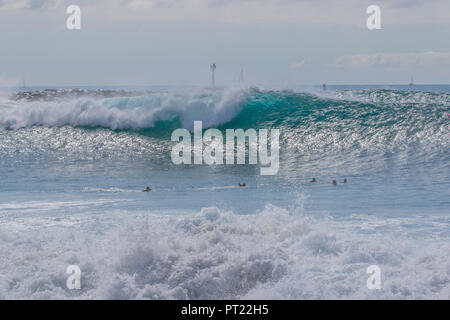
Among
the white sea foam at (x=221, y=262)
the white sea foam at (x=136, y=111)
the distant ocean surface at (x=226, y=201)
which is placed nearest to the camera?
the white sea foam at (x=221, y=262)

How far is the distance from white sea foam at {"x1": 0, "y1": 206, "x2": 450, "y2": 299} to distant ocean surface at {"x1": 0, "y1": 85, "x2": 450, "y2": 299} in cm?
2

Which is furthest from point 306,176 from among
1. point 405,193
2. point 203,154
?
point 203,154

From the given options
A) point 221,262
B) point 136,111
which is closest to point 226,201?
point 221,262

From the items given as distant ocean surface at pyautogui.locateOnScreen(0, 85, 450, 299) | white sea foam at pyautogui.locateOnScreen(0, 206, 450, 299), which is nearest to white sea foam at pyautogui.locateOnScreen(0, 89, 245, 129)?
distant ocean surface at pyautogui.locateOnScreen(0, 85, 450, 299)

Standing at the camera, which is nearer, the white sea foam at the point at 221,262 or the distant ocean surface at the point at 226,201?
the white sea foam at the point at 221,262

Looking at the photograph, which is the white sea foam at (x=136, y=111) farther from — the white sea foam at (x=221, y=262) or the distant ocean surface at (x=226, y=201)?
the white sea foam at (x=221, y=262)

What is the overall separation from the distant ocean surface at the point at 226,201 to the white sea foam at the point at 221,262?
0.8 inches

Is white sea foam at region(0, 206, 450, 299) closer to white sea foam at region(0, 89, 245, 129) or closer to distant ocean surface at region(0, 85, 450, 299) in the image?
distant ocean surface at region(0, 85, 450, 299)

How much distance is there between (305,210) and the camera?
34.2 ft

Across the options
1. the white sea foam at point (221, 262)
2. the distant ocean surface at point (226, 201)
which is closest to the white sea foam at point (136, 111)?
the distant ocean surface at point (226, 201)

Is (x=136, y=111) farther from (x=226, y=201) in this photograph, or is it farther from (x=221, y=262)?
(x=221, y=262)

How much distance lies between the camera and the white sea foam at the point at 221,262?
21.3 ft
